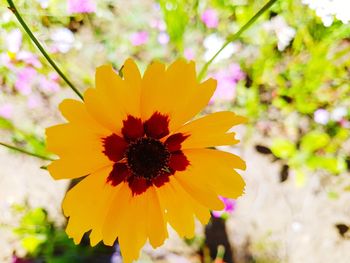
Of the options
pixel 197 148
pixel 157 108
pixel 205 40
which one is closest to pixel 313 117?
pixel 205 40

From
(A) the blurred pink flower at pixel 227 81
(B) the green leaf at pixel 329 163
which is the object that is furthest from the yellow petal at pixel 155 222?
(B) the green leaf at pixel 329 163

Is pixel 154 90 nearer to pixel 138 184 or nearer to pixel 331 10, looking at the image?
pixel 138 184

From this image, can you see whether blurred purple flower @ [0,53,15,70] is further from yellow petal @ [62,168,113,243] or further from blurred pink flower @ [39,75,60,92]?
yellow petal @ [62,168,113,243]

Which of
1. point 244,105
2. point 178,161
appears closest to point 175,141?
point 178,161

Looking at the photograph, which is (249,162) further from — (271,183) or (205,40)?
(205,40)

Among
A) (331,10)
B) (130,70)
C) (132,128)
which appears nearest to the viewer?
(130,70)

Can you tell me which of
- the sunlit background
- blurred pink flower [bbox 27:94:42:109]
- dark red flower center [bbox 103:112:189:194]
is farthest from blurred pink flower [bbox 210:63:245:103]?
dark red flower center [bbox 103:112:189:194]
